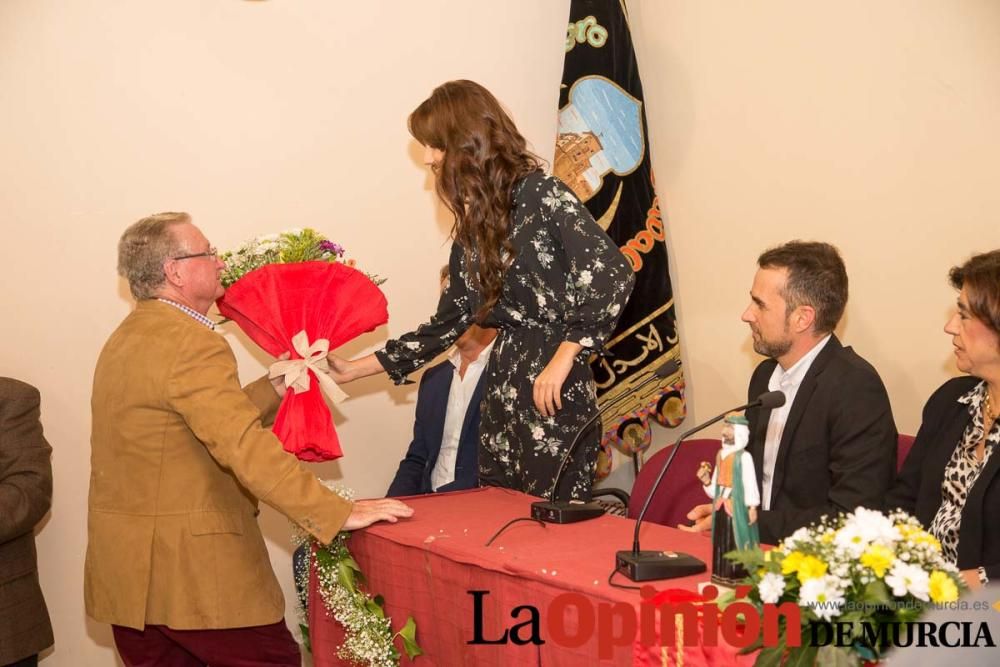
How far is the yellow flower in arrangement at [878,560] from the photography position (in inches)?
64.9

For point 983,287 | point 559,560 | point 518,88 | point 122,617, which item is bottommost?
point 122,617

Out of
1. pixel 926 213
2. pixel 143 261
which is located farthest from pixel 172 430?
pixel 926 213

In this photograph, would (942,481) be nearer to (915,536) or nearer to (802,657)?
(915,536)

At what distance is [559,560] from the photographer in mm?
2211

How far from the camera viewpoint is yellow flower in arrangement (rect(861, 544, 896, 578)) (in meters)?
1.65

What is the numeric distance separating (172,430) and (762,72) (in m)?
2.66

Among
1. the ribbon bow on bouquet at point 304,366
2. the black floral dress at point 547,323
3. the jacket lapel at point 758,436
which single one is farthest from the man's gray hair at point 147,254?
the jacket lapel at point 758,436

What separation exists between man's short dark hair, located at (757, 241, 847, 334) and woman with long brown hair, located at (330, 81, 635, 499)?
445 millimetres

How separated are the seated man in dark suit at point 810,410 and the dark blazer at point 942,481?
0.27 feet

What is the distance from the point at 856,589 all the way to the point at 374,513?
4.57ft

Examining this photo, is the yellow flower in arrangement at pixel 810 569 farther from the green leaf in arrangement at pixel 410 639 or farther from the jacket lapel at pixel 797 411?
the green leaf in arrangement at pixel 410 639

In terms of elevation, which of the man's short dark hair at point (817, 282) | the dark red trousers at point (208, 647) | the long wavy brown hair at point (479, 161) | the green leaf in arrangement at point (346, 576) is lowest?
the dark red trousers at point (208, 647)

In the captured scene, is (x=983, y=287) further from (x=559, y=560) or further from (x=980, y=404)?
(x=559, y=560)

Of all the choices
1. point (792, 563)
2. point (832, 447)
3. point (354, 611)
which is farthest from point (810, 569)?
point (354, 611)
